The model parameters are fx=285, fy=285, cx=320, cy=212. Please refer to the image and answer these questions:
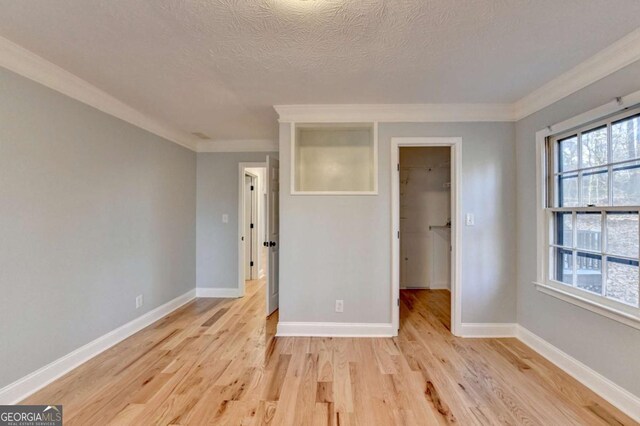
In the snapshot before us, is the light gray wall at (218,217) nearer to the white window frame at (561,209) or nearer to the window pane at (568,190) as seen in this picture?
the white window frame at (561,209)

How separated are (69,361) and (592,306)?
4.04 meters

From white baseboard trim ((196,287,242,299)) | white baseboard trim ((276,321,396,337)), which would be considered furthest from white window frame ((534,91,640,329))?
white baseboard trim ((196,287,242,299))

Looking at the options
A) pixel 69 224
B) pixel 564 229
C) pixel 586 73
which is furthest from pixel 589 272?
pixel 69 224

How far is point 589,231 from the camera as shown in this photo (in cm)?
221

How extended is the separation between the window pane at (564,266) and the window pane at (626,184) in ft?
2.00

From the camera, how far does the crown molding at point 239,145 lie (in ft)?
14.3

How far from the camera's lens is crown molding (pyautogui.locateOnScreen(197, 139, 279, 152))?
14.3 feet

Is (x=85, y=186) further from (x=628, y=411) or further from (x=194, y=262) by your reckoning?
(x=628, y=411)

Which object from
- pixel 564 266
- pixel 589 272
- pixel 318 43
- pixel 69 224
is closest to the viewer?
pixel 318 43

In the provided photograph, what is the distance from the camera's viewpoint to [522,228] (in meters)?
2.87

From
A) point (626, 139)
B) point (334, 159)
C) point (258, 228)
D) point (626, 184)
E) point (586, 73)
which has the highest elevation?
point (586, 73)

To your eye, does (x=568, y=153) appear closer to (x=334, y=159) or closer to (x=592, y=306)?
(x=592, y=306)

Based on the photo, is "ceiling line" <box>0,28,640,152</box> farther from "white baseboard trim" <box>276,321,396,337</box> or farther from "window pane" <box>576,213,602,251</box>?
"white baseboard trim" <box>276,321,396,337</box>

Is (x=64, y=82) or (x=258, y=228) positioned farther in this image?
(x=258, y=228)
